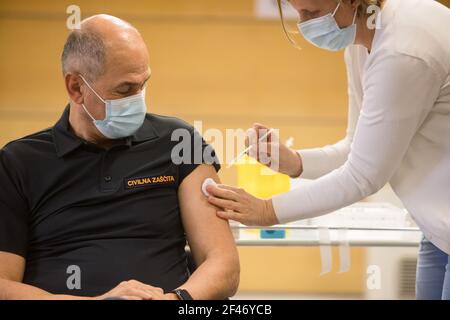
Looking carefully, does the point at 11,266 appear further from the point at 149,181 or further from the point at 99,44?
the point at 99,44

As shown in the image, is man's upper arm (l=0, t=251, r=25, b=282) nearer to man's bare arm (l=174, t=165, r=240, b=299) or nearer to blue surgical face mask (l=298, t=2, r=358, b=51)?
man's bare arm (l=174, t=165, r=240, b=299)

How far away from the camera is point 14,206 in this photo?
73.5 inches

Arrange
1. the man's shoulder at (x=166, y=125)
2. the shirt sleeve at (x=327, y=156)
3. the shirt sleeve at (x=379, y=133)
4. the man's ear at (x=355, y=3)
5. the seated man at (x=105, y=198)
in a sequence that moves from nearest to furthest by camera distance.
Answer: the shirt sleeve at (x=379, y=133) < the man's ear at (x=355, y=3) < the seated man at (x=105, y=198) < the man's shoulder at (x=166, y=125) < the shirt sleeve at (x=327, y=156)

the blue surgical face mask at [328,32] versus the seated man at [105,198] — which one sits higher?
the blue surgical face mask at [328,32]

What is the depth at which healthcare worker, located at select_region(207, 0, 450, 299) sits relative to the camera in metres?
1.61

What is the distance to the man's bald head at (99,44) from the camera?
1.95 meters

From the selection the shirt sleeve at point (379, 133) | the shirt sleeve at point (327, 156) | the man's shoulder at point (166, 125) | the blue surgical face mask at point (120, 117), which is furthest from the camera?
the shirt sleeve at point (327, 156)

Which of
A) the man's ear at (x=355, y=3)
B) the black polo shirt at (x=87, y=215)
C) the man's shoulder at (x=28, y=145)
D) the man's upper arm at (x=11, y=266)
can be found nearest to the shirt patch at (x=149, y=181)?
the black polo shirt at (x=87, y=215)

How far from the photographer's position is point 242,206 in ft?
6.23

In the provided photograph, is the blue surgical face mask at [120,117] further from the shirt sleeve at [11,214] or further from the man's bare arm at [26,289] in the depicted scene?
the man's bare arm at [26,289]

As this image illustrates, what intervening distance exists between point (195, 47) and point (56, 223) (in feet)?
10.6

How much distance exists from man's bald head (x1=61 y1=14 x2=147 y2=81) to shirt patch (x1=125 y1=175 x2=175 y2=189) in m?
0.35

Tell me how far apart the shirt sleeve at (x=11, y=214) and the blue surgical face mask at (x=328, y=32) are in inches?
38.3
